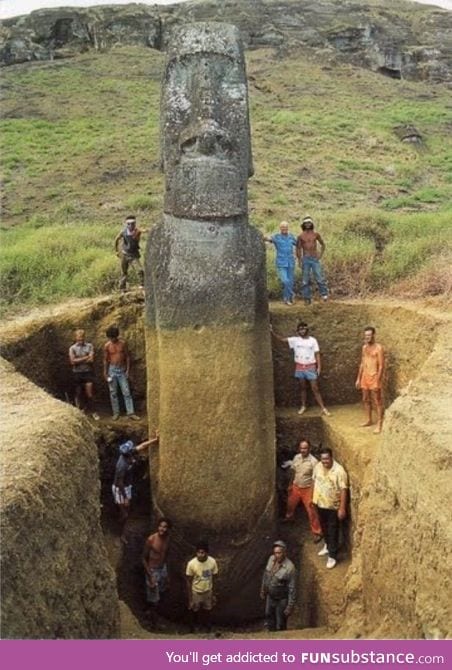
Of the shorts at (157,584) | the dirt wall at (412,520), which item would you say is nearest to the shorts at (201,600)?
the shorts at (157,584)

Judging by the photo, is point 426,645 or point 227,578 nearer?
point 426,645

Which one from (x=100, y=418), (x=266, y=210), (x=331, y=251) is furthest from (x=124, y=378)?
(x=266, y=210)

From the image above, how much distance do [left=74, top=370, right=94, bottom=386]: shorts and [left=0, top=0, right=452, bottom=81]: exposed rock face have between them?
27.3m

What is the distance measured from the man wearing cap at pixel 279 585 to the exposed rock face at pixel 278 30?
101 ft

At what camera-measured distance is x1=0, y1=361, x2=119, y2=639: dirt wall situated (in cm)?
586

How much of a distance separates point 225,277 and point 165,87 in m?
2.23

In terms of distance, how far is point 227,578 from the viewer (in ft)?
32.3

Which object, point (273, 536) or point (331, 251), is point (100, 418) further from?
point (331, 251)

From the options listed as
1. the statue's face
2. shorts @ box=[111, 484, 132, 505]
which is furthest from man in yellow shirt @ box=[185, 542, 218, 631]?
the statue's face

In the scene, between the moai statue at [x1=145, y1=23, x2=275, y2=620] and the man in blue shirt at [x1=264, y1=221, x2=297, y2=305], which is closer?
the moai statue at [x1=145, y1=23, x2=275, y2=620]

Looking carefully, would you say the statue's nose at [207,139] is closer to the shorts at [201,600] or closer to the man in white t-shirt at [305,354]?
the man in white t-shirt at [305,354]

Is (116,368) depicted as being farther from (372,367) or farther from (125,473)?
(372,367)

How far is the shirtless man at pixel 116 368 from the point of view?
10.7 m

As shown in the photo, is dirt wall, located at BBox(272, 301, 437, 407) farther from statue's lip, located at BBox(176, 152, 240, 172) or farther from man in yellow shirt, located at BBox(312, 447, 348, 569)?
statue's lip, located at BBox(176, 152, 240, 172)
